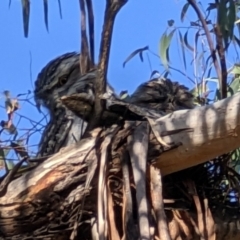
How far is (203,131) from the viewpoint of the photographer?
1927 millimetres

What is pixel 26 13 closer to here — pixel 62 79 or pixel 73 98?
pixel 73 98

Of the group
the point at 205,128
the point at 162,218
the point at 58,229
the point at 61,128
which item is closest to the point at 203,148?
the point at 205,128

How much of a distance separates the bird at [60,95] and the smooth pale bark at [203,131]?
1.61ft

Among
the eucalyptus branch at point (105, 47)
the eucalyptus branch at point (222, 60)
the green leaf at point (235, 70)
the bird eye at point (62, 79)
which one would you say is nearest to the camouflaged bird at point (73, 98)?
the bird eye at point (62, 79)

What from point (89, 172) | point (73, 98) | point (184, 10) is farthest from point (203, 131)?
point (184, 10)

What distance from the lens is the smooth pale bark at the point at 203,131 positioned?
190cm

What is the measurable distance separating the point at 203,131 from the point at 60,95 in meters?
1.23

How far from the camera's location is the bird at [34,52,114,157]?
2.69 metres

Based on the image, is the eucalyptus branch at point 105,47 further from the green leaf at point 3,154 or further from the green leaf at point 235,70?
the green leaf at point 235,70

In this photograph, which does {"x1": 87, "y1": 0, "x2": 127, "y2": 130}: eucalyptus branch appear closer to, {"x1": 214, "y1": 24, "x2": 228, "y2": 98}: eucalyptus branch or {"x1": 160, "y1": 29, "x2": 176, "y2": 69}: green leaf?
{"x1": 214, "y1": 24, "x2": 228, "y2": 98}: eucalyptus branch

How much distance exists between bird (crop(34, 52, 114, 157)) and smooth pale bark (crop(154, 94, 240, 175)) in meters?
Answer: 0.49

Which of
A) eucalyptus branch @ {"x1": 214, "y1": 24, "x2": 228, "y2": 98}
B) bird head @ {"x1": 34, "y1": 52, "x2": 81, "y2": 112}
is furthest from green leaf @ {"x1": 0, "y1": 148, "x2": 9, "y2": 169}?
bird head @ {"x1": 34, "y1": 52, "x2": 81, "y2": 112}

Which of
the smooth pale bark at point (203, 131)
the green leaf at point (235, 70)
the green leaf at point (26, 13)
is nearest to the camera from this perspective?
the smooth pale bark at point (203, 131)

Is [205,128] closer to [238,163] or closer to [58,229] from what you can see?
[58,229]
